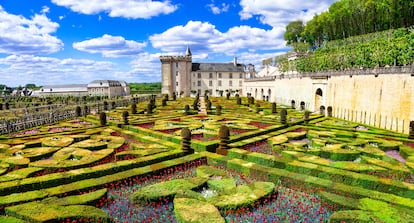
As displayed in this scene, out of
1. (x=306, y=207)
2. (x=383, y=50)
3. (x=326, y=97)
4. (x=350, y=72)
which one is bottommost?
(x=306, y=207)

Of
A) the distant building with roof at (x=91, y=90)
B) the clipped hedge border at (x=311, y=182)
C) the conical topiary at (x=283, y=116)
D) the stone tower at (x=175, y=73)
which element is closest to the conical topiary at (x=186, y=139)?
the clipped hedge border at (x=311, y=182)

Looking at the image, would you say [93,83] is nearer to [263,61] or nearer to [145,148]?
[263,61]

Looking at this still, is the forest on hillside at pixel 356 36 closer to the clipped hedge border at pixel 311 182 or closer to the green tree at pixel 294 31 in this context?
the green tree at pixel 294 31

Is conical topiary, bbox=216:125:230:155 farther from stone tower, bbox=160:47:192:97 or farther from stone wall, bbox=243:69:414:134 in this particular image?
stone tower, bbox=160:47:192:97

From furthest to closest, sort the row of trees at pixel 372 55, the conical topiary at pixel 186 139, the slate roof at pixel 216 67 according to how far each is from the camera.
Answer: the slate roof at pixel 216 67
the row of trees at pixel 372 55
the conical topiary at pixel 186 139

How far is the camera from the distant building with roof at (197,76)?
71125 mm

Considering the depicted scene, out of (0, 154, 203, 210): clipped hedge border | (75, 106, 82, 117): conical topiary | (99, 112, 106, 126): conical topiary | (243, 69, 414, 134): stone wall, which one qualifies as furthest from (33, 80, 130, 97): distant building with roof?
(0, 154, 203, 210): clipped hedge border

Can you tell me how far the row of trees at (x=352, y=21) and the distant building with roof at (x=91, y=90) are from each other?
55276 millimetres

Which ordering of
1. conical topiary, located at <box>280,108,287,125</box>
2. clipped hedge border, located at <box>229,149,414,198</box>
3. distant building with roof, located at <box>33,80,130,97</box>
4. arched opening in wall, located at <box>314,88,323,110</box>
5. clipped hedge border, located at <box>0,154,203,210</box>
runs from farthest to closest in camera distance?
distant building with roof, located at <box>33,80,130,97</box> < arched opening in wall, located at <box>314,88,323,110</box> < conical topiary, located at <box>280,108,287,125</box> < clipped hedge border, located at <box>229,149,414,198</box> < clipped hedge border, located at <box>0,154,203,210</box>

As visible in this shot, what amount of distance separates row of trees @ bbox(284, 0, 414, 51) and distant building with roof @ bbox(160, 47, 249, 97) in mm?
18197

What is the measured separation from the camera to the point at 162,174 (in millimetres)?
10086

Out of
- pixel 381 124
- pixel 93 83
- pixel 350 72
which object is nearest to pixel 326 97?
pixel 350 72

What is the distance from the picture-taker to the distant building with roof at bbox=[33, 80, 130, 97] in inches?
3344

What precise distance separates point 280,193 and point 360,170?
11.3 feet
